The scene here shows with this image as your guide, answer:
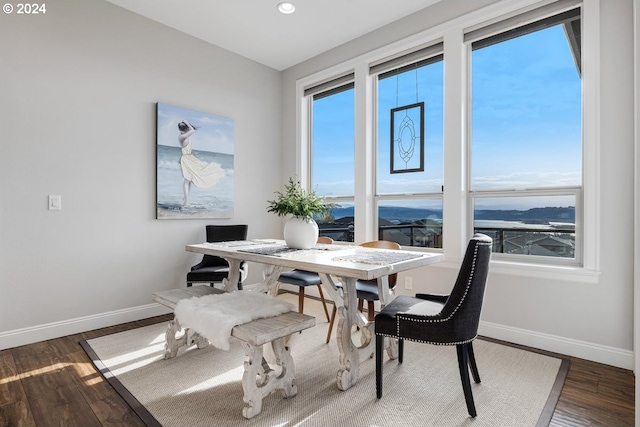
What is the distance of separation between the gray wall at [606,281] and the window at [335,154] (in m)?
1.87

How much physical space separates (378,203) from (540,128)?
1.59m

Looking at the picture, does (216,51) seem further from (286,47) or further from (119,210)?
(119,210)

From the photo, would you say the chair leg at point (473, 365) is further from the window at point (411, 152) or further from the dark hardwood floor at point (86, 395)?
the window at point (411, 152)

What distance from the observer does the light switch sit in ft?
9.14

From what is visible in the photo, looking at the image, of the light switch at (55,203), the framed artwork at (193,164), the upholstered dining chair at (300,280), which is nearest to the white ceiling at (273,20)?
the framed artwork at (193,164)

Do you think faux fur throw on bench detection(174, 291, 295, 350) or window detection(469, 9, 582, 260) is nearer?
faux fur throw on bench detection(174, 291, 295, 350)

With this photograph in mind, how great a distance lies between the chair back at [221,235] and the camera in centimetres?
359

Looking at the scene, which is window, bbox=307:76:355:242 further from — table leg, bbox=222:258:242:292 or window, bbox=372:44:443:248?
table leg, bbox=222:258:242:292

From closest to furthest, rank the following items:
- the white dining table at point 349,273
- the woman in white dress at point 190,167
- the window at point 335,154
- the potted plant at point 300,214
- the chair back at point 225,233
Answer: the white dining table at point 349,273
the potted plant at point 300,214
the woman in white dress at point 190,167
the chair back at point 225,233
the window at point 335,154

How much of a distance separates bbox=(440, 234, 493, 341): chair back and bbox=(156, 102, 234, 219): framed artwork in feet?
9.18

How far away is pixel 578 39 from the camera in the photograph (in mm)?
2537

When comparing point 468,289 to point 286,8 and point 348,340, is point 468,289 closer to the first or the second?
point 348,340

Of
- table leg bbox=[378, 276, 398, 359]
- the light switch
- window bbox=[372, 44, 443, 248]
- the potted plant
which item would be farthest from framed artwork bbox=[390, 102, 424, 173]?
the light switch

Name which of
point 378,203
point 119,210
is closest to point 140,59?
point 119,210
